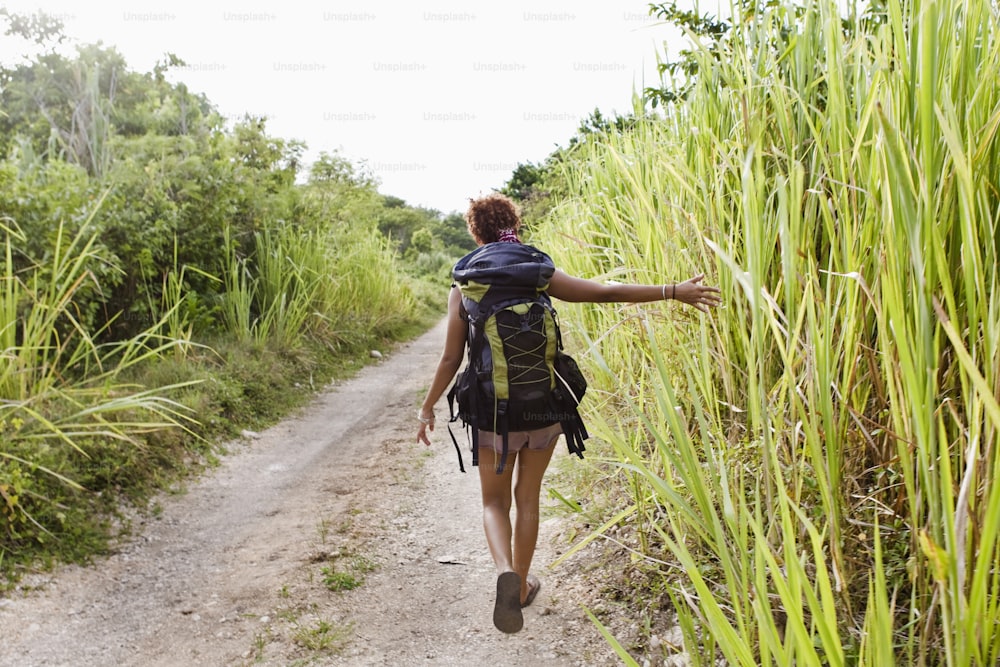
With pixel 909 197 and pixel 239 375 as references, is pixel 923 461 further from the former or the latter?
pixel 239 375

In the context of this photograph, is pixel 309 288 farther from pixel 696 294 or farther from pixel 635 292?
pixel 696 294

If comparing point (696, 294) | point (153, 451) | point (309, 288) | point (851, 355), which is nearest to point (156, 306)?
point (153, 451)

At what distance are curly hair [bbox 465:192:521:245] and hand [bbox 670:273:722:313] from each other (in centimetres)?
82

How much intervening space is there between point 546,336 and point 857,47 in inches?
Answer: 51.0

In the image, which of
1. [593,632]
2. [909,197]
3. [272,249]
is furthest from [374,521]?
[272,249]

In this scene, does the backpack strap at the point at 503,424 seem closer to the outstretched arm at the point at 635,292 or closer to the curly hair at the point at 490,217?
the outstretched arm at the point at 635,292

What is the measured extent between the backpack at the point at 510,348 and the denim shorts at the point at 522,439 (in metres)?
0.04

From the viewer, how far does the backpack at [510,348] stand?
2490 millimetres

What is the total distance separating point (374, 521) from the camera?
4.02 m

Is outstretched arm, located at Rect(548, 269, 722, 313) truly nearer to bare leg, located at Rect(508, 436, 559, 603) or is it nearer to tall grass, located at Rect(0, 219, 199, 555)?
bare leg, located at Rect(508, 436, 559, 603)

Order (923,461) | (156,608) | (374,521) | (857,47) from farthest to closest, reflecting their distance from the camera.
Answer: (374,521) → (156,608) → (857,47) → (923,461)

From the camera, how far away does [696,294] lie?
2.27 m

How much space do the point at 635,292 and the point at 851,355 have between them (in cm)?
88

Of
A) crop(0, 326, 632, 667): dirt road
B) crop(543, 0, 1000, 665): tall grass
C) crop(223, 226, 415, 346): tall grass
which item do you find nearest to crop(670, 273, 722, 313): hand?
crop(543, 0, 1000, 665): tall grass
